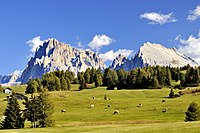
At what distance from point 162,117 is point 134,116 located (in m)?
7.58

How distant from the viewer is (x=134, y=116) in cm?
8544

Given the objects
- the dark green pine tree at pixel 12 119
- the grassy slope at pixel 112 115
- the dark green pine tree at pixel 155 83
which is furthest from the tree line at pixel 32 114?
the dark green pine tree at pixel 155 83

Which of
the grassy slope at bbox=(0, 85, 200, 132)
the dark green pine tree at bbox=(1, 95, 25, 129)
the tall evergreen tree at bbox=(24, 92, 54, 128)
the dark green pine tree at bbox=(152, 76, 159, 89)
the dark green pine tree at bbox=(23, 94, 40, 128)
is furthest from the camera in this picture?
the dark green pine tree at bbox=(152, 76, 159, 89)

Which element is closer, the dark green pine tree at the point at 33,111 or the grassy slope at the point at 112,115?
the grassy slope at the point at 112,115

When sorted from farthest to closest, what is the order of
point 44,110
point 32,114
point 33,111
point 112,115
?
1. point 112,115
2. point 33,111
3. point 44,110
4. point 32,114

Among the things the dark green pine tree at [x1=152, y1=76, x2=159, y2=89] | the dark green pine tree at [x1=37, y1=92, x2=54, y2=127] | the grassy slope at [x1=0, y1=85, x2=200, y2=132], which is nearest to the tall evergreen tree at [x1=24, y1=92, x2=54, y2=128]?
the dark green pine tree at [x1=37, y1=92, x2=54, y2=127]

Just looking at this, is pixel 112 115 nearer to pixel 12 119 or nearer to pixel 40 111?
pixel 40 111

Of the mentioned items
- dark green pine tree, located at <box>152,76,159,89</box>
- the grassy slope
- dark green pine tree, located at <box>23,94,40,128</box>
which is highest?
dark green pine tree, located at <box>152,76,159,89</box>

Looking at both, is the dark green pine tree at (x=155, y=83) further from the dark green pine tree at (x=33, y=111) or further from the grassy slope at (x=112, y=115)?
the dark green pine tree at (x=33, y=111)

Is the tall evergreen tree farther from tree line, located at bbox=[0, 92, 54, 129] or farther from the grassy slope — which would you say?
the grassy slope

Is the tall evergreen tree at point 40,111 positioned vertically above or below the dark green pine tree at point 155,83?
below

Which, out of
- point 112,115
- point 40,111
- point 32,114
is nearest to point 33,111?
point 32,114

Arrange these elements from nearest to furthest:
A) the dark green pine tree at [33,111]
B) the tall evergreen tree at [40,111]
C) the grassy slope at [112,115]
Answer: the grassy slope at [112,115]
the tall evergreen tree at [40,111]
the dark green pine tree at [33,111]

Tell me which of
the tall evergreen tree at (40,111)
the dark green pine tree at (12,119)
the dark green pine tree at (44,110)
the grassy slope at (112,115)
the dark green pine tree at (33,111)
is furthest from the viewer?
the dark green pine tree at (33,111)
